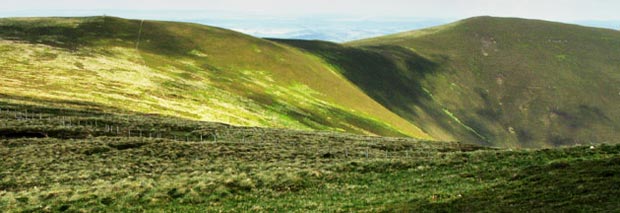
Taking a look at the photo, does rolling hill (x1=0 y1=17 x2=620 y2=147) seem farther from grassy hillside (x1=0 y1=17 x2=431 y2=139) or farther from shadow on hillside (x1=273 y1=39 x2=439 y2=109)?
shadow on hillside (x1=273 y1=39 x2=439 y2=109)

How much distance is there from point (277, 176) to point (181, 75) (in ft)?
280

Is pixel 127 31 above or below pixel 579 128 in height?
above

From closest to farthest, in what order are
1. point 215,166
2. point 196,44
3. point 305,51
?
1. point 215,166
2. point 196,44
3. point 305,51

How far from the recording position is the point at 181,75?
120 meters

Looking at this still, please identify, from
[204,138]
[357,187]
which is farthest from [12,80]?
[357,187]

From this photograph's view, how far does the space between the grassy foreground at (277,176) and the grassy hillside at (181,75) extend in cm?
3058

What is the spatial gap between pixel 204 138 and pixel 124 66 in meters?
62.9

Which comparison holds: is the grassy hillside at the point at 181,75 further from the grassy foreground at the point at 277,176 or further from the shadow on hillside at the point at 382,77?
the grassy foreground at the point at 277,176

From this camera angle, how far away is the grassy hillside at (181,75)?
9206cm

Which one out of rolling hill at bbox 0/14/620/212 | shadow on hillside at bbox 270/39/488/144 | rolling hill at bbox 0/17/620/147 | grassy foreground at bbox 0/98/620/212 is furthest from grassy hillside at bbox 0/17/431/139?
grassy foreground at bbox 0/98/620/212

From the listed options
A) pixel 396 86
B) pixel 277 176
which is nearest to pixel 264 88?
pixel 396 86

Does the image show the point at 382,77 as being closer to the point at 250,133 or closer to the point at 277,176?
→ the point at 250,133

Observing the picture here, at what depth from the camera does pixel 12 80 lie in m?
91.4

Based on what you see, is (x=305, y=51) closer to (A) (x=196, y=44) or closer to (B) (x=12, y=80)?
(A) (x=196, y=44)
